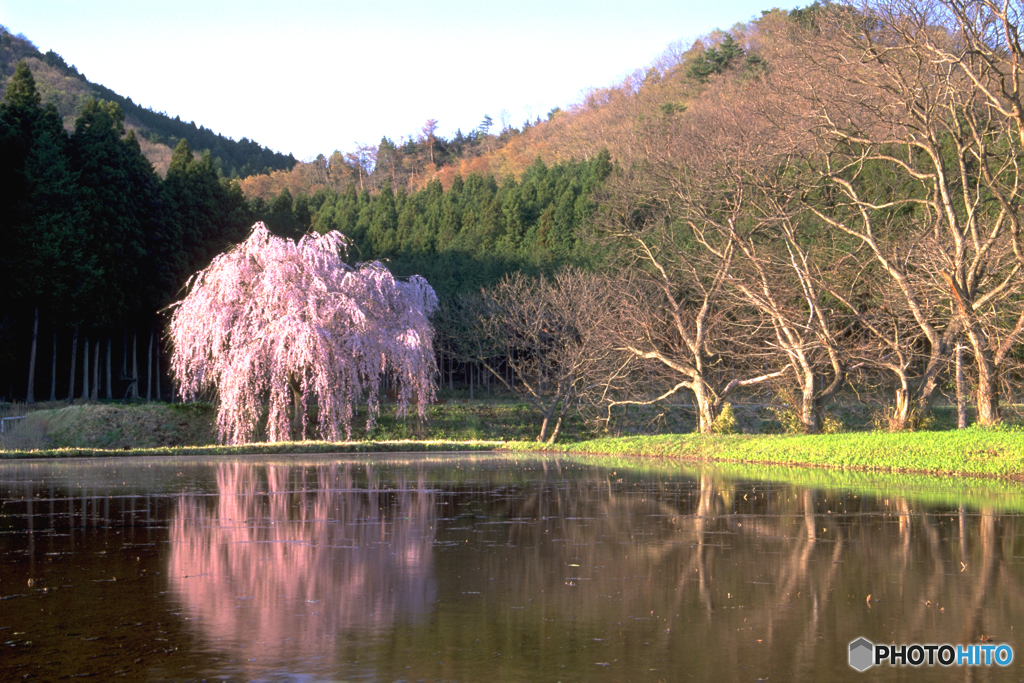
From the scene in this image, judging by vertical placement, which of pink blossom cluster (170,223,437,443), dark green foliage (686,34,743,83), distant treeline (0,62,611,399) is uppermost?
dark green foliage (686,34,743,83)

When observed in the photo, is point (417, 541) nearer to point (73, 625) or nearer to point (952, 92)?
point (73, 625)

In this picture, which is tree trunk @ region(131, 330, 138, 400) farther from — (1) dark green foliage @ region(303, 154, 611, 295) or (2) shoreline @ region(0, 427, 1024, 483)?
(2) shoreline @ region(0, 427, 1024, 483)

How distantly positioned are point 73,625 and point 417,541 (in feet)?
12.3

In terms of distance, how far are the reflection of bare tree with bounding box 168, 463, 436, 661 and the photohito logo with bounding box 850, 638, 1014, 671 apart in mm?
2929

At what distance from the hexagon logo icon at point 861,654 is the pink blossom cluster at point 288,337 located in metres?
20.8

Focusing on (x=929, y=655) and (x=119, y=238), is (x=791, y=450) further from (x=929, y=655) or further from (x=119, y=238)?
(x=119, y=238)

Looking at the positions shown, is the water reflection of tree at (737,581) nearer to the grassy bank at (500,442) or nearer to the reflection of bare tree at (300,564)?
the reflection of bare tree at (300,564)

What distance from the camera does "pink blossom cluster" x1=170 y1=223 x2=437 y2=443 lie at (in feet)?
82.8

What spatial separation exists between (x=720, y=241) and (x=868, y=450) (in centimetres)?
1560

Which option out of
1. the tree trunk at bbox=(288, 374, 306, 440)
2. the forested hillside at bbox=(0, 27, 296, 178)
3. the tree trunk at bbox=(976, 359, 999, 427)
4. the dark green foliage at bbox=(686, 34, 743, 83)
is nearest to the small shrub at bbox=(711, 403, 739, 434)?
the tree trunk at bbox=(976, 359, 999, 427)

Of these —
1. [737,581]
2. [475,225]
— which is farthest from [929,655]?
[475,225]

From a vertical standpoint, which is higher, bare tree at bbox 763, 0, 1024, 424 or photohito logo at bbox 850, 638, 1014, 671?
bare tree at bbox 763, 0, 1024, 424

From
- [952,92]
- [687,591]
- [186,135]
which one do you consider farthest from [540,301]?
[186,135]

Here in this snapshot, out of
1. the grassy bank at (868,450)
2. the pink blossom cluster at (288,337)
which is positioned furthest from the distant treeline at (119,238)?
the grassy bank at (868,450)
